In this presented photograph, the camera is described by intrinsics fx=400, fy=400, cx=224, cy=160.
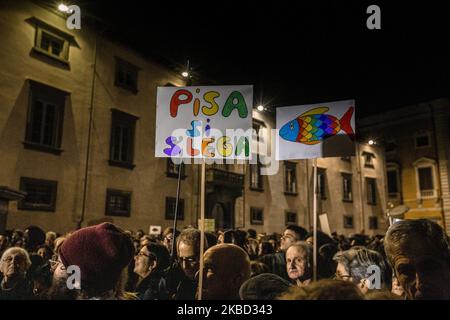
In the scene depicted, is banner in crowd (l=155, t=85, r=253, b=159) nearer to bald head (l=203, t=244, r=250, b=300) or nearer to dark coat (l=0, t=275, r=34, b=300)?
bald head (l=203, t=244, r=250, b=300)

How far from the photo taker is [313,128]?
4.70 metres

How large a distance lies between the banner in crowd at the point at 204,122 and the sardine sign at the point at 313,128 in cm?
60

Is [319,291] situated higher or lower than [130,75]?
lower

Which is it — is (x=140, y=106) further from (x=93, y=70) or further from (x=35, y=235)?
(x=35, y=235)

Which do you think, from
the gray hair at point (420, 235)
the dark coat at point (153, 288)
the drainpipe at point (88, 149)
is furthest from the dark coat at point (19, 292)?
the drainpipe at point (88, 149)

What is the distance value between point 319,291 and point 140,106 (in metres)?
16.8

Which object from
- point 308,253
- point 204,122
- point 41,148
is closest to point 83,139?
point 41,148

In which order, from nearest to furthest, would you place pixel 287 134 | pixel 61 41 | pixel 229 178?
1. pixel 287 134
2. pixel 61 41
3. pixel 229 178

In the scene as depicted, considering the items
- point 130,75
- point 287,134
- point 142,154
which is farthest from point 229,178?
point 287,134

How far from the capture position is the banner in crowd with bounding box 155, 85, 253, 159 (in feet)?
14.2

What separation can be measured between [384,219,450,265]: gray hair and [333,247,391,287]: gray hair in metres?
0.71

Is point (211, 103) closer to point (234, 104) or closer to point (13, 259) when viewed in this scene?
point (234, 104)

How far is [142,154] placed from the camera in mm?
17547
